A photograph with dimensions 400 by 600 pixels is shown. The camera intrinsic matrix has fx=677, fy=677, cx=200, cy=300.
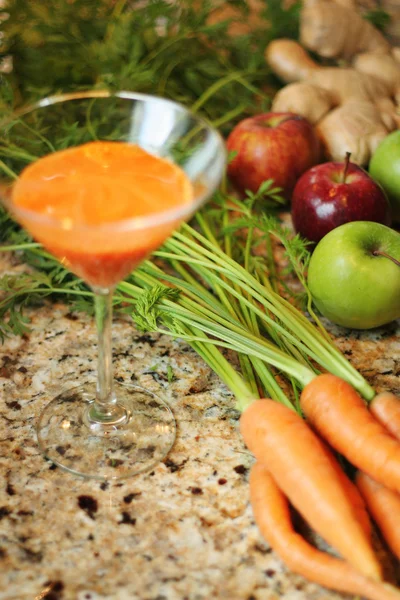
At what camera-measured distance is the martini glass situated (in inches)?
30.7

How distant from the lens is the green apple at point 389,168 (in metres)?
1.40

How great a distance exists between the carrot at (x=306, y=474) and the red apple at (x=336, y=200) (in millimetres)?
501

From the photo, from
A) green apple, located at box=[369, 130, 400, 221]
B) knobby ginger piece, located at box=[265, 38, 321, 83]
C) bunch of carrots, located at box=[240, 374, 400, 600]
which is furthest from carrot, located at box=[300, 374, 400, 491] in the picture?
knobby ginger piece, located at box=[265, 38, 321, 83]

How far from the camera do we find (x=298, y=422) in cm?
91

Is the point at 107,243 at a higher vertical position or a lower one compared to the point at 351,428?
higher

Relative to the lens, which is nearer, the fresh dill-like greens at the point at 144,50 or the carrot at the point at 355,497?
the carrot at the point at 355,497

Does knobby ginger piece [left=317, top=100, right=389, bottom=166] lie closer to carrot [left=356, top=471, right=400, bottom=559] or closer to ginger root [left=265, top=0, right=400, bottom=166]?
ginger root [left=265, top=0, right=400, bottom=166]

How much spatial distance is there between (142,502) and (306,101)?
1056 mm

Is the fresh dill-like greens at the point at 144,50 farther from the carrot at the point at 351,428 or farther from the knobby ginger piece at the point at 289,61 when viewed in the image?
the carrot at the point at 351,428

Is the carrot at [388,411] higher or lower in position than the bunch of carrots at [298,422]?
higher

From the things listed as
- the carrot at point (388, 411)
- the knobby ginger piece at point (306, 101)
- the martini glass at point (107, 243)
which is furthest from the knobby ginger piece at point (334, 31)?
the carrot at point (388, 411)

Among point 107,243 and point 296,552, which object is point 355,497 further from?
point 107,243

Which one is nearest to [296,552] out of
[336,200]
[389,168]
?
[336,200]

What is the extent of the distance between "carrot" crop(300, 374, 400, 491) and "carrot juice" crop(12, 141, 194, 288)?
32 cm
